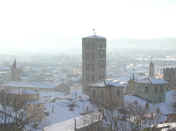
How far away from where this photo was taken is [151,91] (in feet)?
147

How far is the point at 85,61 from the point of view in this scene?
55.4 metres

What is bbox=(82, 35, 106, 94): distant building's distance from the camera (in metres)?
54.4

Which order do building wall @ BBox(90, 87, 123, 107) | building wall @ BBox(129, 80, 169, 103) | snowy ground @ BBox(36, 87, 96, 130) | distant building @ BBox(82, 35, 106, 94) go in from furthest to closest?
distant building @ BBox(82, 35, 106, 94)
building wall @ BBox(129, 80, 169, 103)
building wall @ BBox(90, 87, 123, 107)
snowy ground @ BBox(36, 87, 96, 130)

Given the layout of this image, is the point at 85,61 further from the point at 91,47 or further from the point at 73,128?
the point at 73,128

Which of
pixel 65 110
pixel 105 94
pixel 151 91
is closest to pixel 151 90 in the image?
pixel 151 91

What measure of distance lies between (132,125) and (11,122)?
12.1 meters

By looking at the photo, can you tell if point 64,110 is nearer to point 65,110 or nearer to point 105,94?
point 65,110

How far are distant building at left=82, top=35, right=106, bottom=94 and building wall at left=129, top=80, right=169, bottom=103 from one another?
38.1ft

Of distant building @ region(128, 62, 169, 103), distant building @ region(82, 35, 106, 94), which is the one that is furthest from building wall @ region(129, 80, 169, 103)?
distant building @ region(82, 35, 106, 94)

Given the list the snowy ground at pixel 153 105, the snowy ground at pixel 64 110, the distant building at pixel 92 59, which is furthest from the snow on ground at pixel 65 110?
the distant building at pixel 92 59

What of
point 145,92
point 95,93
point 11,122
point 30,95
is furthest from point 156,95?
point 11,122

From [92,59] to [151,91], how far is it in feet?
51.0

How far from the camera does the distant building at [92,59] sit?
54431mm

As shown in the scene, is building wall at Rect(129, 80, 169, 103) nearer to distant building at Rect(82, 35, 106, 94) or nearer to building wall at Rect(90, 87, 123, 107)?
building wall at Rect(90, 87, 123, 107)
